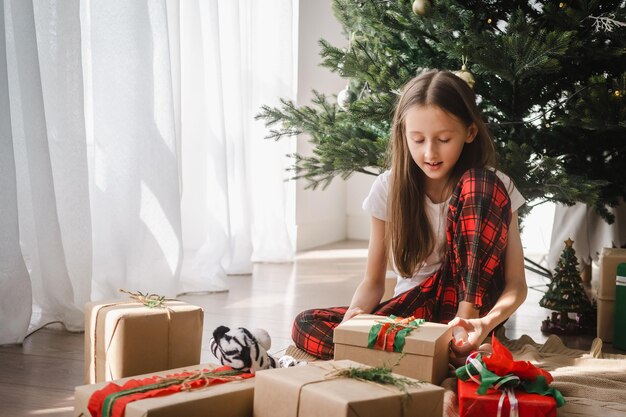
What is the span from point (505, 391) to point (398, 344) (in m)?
0.22

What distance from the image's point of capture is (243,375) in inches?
52.4

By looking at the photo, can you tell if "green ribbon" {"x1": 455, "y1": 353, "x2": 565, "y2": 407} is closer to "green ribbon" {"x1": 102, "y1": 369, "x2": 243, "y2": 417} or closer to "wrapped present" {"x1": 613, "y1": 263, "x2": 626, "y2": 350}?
"green ribbon" {"x1": 102, "y1": 369, "x2": 243, "y2": 417}

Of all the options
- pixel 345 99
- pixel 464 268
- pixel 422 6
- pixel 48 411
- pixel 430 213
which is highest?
pixel 422 6

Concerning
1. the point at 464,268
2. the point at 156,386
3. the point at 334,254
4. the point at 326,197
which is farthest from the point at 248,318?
the point at 326,197

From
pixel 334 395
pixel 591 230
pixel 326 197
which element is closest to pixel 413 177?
pixel 334 395

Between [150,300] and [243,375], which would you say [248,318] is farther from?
[243,375]

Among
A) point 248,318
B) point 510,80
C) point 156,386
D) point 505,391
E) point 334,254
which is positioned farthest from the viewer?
point 334,254

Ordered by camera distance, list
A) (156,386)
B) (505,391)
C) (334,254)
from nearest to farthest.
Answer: (156,386) → (505,391) → (334,254)

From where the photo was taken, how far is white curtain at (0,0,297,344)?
6.62 ft

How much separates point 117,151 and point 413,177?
1.02 m

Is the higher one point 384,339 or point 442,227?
point 442,227

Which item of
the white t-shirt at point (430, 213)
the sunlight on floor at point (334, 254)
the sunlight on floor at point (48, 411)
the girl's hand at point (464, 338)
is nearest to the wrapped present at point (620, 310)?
the white t-shirt at point (430, 213)

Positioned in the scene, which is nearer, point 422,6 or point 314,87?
point 422,6

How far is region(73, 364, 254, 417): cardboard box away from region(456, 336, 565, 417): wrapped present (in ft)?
1.25
